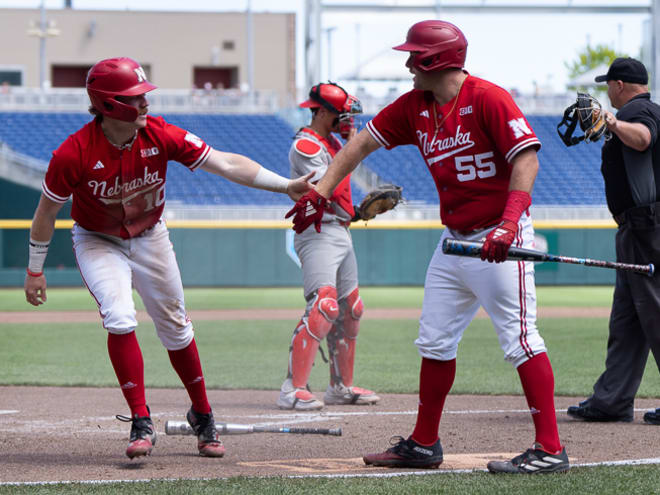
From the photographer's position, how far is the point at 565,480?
4172 millimetres

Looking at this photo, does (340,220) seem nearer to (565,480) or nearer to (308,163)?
(308,163)

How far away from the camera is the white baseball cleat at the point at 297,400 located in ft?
21.6

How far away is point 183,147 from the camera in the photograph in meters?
4.92

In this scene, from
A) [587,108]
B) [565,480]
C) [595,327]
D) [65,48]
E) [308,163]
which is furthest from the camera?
[65,48]

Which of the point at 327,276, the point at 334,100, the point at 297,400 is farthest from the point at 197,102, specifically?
the point at 297,400

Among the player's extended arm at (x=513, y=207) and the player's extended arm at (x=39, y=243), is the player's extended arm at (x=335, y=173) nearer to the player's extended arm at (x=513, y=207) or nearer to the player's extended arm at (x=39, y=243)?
the player's extended arm at (x=513, y=207)

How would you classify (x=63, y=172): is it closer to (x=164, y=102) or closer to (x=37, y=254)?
(x=37, y=254)

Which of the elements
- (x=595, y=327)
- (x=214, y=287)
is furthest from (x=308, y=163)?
(x=214, y=287)

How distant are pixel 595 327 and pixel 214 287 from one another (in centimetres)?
1171

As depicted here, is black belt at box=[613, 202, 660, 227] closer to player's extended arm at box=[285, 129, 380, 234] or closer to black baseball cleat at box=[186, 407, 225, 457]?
player's extended arm at box=[285, 129, 380, 234]

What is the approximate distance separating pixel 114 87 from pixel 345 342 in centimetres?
299

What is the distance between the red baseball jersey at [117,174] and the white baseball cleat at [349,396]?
96.0 inches

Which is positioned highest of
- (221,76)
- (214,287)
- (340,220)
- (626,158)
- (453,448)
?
(221,76)

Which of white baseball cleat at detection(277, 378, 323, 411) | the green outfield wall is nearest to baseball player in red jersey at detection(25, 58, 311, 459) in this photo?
white baseball cleat at detection(277, 378, 323, 411)
